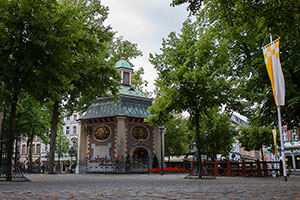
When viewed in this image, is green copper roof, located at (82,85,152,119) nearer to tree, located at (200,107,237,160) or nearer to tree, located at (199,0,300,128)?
tree, located at (200,107,237,160)

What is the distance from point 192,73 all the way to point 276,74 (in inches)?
195

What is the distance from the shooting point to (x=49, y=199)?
211 inches

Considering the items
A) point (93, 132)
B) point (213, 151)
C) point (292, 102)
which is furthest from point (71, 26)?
point (213, 151)

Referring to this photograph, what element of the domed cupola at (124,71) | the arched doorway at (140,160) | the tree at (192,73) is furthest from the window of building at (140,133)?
the tree at (192,73)

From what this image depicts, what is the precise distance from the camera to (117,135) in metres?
33.4

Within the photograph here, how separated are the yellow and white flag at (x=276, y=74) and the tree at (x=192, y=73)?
4032 mm

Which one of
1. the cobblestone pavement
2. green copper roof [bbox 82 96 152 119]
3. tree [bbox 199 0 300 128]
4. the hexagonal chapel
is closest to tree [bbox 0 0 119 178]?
the cobblestone pavement

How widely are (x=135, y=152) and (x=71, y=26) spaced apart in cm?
2441

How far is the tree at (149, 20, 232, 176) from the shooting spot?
16.1 m

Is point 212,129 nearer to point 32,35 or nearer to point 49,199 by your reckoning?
point 32,35

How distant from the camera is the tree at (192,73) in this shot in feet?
52.7

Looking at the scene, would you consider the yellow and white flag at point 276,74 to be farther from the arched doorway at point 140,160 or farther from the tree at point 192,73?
the arched doorway at point 140,160

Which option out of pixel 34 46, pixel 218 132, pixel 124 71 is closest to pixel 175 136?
pixel 218 132

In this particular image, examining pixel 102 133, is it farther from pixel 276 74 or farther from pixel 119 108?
pixel 276 74
